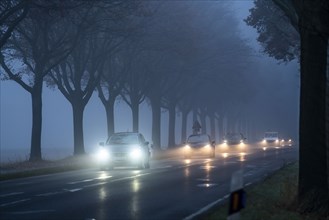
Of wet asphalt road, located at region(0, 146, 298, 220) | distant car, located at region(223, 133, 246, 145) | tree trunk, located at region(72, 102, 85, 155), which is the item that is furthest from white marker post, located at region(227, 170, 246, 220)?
distant car, located at region(223, 133, 246, 145)

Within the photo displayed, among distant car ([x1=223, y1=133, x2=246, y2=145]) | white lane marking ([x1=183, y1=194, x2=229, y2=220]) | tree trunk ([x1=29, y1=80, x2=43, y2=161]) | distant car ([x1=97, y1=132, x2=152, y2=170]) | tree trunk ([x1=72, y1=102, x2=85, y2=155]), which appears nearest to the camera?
white lane marking ([x1=183, y1=194, x2=229, y2=220])

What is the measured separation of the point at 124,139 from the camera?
114 feet

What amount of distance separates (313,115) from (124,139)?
69.8 feet

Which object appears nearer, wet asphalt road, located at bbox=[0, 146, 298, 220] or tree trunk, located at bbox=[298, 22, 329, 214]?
tree trunk, located at bbox=[298, 22, 329, 214]

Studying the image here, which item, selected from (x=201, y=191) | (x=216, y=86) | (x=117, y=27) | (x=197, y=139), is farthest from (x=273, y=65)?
(x=201, y=191)

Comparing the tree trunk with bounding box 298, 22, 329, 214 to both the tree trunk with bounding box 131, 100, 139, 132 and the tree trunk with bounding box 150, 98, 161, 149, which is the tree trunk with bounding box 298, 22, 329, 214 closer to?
the tree trunk with bounding box 131, 100, 139, 132

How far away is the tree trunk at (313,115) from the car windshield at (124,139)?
20.6 meters

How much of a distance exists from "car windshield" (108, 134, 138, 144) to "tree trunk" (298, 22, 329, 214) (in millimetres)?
20566

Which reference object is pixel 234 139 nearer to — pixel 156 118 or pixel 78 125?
pixel 156 118

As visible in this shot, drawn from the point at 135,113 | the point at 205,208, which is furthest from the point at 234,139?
the point at 205,208

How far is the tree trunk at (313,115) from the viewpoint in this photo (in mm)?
13875

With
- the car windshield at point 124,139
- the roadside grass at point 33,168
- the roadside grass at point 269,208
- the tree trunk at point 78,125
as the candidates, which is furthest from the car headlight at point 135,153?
the roadside grass at point 269,208

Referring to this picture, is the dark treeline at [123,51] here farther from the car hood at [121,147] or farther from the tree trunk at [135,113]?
the car hood at [121,147]

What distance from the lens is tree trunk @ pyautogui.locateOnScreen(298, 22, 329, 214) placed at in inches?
546
